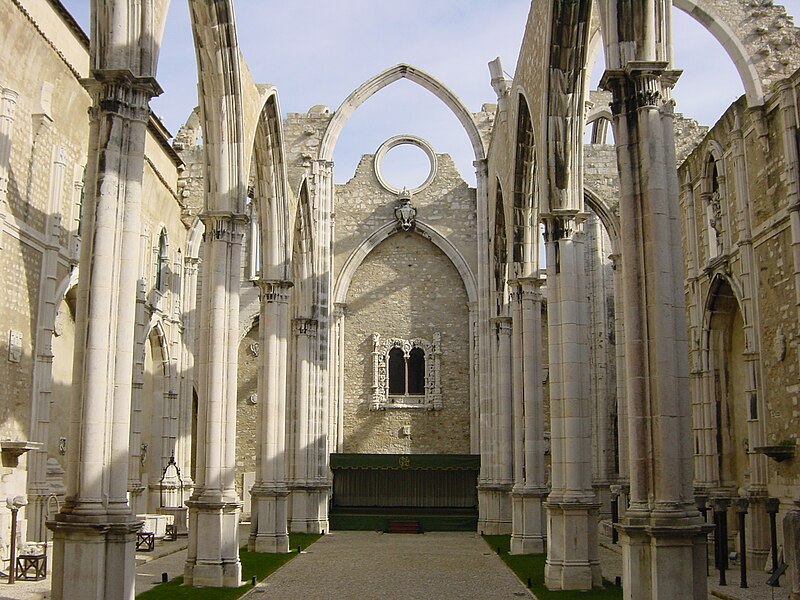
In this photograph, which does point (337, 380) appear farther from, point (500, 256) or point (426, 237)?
point (500, 256)

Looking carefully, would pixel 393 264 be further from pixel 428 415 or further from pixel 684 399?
pixel 684 399

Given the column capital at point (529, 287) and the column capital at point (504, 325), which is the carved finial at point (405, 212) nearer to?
the column capital at point (504, 325)

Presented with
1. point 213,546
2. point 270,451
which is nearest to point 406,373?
point 270,451

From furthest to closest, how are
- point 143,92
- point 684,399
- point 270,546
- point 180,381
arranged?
point 180,381 → point 270,546 → point 143,92 → point 684,399

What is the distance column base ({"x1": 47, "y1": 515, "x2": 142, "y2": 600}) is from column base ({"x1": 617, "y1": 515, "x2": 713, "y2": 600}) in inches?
197

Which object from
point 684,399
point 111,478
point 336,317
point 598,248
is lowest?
point 111,478

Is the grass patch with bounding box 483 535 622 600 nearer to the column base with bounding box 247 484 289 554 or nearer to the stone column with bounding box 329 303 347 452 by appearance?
the column base with bounding box 247 484 289 554

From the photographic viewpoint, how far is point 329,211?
88.5 feet

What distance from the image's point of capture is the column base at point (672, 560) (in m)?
8.70

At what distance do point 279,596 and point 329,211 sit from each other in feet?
51.7

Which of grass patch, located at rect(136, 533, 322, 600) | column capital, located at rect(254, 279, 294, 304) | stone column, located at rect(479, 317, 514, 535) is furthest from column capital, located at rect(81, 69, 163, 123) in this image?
stone column, located at rect(479, 317, 514, 535)

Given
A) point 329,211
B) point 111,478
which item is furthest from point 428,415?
point 111,478

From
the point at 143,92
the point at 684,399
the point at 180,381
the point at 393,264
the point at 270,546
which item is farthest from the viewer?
the point at 393,264

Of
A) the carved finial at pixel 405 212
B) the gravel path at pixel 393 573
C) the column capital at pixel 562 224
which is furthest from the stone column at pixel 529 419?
the carved finial at pixel 405 212
